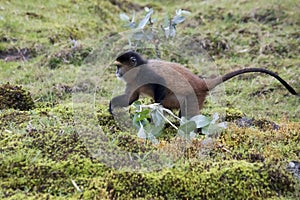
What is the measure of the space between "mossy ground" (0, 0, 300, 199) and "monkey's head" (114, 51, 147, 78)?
1.84ft

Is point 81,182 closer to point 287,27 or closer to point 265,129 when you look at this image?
point 265,129

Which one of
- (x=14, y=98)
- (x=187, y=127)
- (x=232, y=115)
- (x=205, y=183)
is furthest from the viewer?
(x=232, y=115)

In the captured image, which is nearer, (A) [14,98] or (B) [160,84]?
(B) [160,84]

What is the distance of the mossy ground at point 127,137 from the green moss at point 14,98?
0.01m

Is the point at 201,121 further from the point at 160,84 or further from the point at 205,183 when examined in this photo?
the point at 205,183

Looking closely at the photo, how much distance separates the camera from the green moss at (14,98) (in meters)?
5.56

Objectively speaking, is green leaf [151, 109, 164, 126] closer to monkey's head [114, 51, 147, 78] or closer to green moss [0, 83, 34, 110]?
monkey's head [114, 51, 147, 78]

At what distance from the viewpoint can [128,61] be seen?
5.41m

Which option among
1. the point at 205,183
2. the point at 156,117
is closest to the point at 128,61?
the point at 156,117

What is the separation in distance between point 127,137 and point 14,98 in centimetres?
173

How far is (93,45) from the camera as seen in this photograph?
401 inches

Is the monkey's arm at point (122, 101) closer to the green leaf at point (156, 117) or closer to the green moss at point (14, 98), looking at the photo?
the green leaf at point (156, 117)

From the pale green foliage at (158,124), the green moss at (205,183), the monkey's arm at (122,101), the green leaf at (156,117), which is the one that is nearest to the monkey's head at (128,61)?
the monkey's arm at (122,101)

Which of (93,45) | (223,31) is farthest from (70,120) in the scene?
(223,31)
